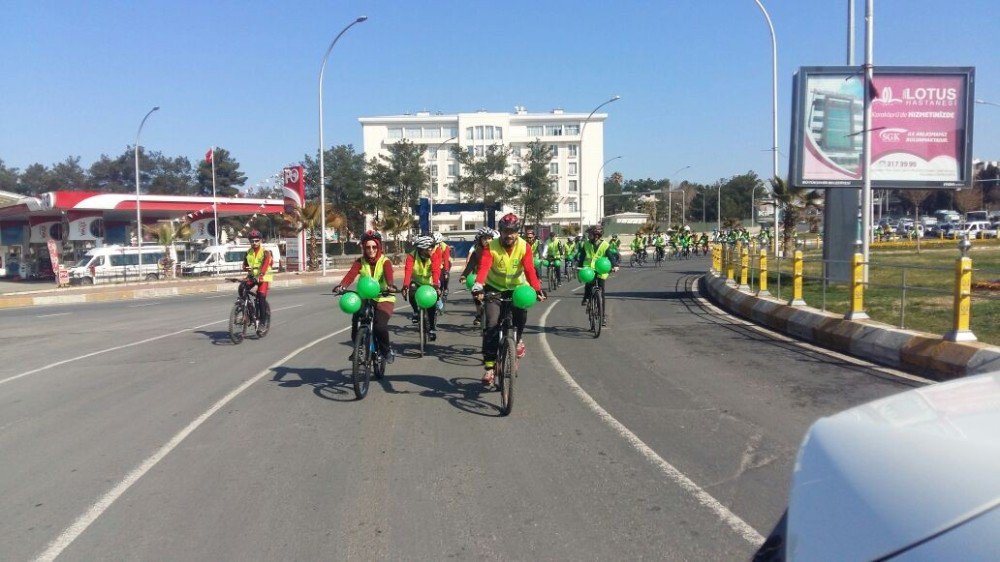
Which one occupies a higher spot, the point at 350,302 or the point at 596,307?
the point at 350,302

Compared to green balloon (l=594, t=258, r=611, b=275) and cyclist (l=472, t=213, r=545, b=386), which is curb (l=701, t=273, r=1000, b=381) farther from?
cyclist (l=472, t=213, r=545, b=386)

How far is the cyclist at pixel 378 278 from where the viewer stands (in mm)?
9250

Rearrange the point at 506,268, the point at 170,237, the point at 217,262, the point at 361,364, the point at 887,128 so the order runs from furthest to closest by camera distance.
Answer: the point at 170,237 < the point at 217,262 < the point at 887,128 < the point at 361,364 < the point at 506,268

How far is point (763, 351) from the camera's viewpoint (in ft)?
38.3

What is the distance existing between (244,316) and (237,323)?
0.59ft

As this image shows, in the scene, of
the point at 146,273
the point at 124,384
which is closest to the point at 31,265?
the point at 146,273

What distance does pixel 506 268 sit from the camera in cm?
854

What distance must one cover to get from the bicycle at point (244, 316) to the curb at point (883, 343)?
957 centimetres

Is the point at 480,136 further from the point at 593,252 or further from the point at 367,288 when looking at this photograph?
the point at 367,288

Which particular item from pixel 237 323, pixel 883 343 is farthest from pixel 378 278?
pixel 883 343

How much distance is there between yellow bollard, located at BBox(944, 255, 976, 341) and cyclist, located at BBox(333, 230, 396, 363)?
6.62m

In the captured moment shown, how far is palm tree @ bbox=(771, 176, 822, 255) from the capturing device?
32.8 m

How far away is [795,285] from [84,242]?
49.7m

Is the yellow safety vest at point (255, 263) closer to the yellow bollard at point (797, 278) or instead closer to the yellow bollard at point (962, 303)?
the yellow bollard at point (797, 278)
